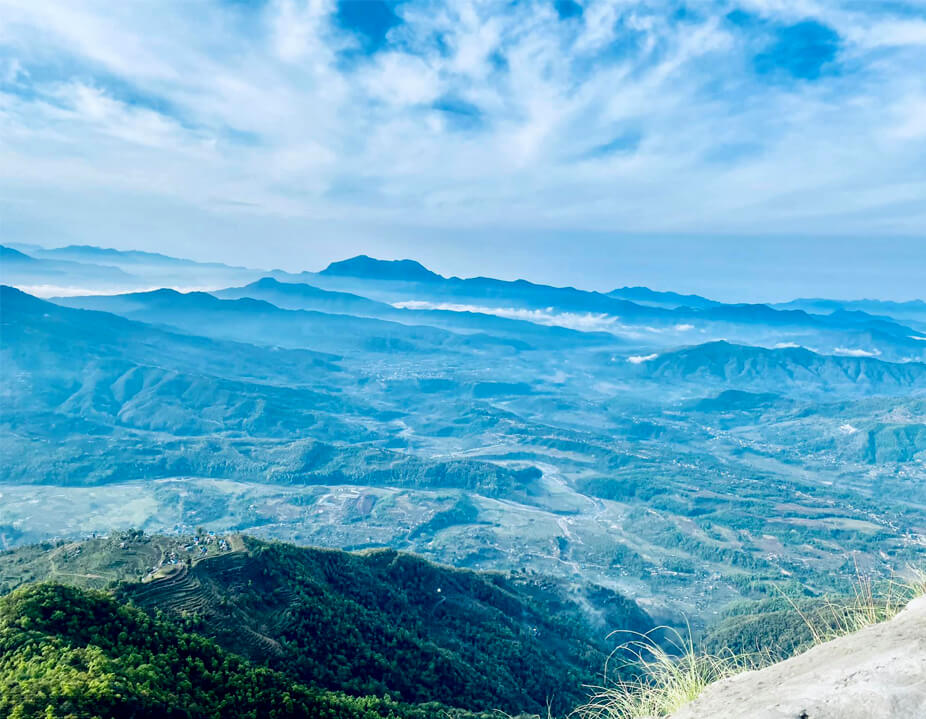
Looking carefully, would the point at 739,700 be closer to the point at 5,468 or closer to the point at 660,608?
the point at 660,608

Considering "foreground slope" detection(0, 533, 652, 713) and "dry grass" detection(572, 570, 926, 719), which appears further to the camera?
"foreground slope" detection(0, 533, 652, 713)

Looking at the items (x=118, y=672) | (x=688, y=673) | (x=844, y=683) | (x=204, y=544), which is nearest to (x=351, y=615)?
(x=204, y=544)

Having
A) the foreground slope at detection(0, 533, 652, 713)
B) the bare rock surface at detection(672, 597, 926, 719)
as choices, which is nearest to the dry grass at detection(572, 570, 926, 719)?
the bare rock surface at detection(672, 597, 926, 719)

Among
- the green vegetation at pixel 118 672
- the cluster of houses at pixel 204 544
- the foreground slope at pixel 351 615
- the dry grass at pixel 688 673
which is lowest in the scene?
the foreground slope at pixel 351 615

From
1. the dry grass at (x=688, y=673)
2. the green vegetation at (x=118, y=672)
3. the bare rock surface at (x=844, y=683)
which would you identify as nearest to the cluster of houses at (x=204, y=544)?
the green vegetation at (x=118, y=672)

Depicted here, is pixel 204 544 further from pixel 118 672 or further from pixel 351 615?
pixel 118 672

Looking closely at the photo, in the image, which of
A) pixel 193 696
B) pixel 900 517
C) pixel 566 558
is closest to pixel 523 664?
pixel 193 696

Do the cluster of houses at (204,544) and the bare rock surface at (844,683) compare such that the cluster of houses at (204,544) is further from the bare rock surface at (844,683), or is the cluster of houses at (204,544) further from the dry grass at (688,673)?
the bare rock surface at (844,683)

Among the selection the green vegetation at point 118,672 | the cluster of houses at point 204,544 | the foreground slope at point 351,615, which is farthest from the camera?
the cluster of houses at point 204,544

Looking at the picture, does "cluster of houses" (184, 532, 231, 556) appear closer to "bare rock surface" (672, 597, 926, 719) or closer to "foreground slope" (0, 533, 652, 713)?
"foreground slope" (0, 533, 652, 713)
